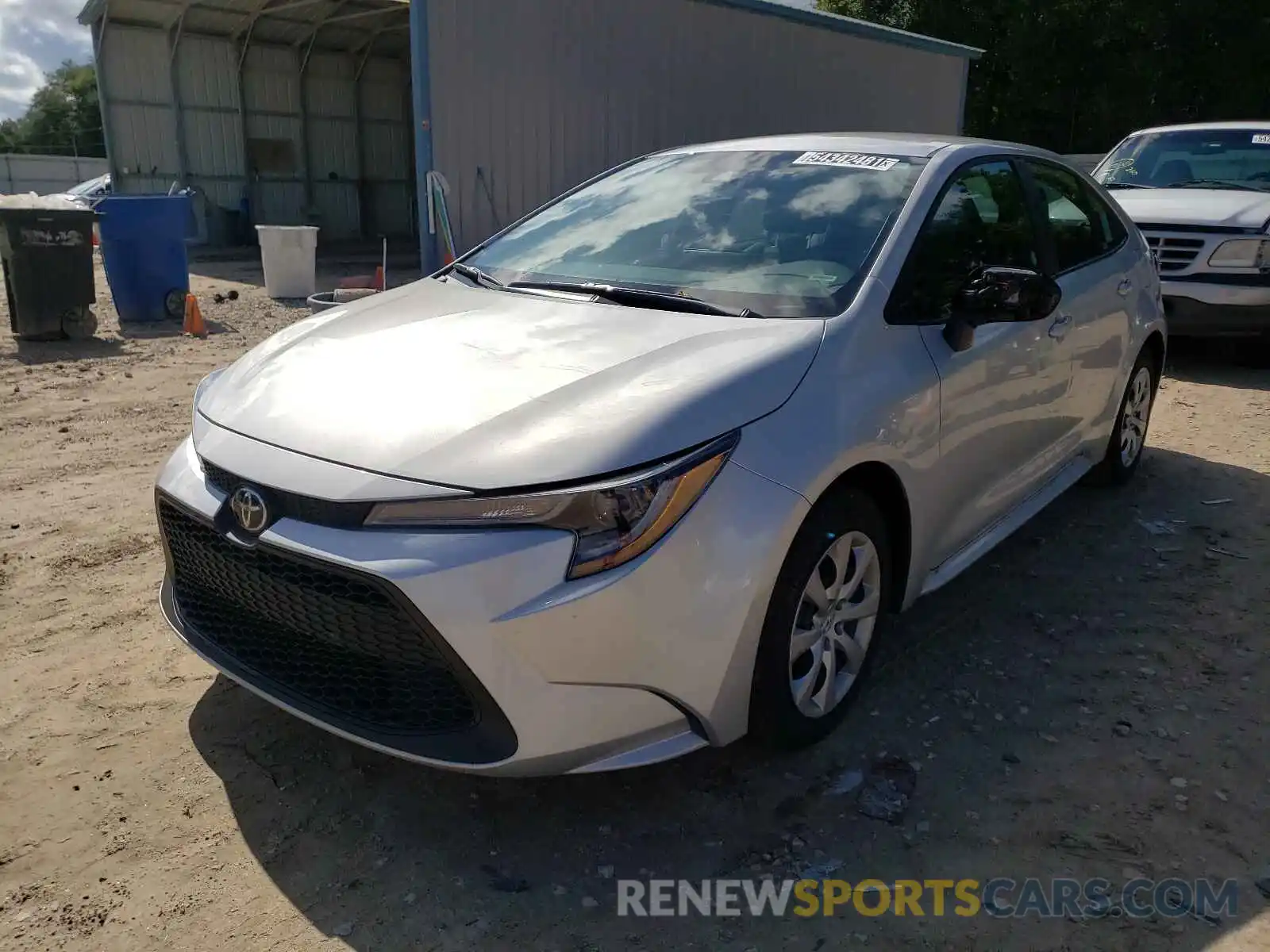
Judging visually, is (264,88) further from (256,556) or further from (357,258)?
(256,556)


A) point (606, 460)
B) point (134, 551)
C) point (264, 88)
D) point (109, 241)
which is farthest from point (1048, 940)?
point (264, 88)

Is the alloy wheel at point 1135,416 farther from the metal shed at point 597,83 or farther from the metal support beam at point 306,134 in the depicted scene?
the metal support beam at point 306,134

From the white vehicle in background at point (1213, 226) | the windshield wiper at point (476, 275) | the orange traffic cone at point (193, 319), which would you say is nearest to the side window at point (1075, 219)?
the windshield wiper at point (476, 275)

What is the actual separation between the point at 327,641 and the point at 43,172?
4048cm

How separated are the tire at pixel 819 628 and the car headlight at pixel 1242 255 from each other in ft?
19.6

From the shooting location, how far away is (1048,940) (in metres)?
2.20

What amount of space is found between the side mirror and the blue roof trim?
389 inches

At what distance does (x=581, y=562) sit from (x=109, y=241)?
9.03 m

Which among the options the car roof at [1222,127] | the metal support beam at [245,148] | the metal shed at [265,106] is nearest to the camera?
the car roof at [1222,127]

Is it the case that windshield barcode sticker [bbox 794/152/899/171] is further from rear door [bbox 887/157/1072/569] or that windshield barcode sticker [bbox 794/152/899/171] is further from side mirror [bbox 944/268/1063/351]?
side mirror [bbox 944/268/1063/351]

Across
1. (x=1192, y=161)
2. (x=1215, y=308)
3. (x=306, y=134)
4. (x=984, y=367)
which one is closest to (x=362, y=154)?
(x=306, y=134)

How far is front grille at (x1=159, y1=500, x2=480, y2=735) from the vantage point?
217 cm

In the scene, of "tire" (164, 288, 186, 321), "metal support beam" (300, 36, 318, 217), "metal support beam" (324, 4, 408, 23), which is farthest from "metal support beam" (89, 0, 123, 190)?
"tire" (164, 288, 186, 321)

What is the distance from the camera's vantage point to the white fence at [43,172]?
34.6m
